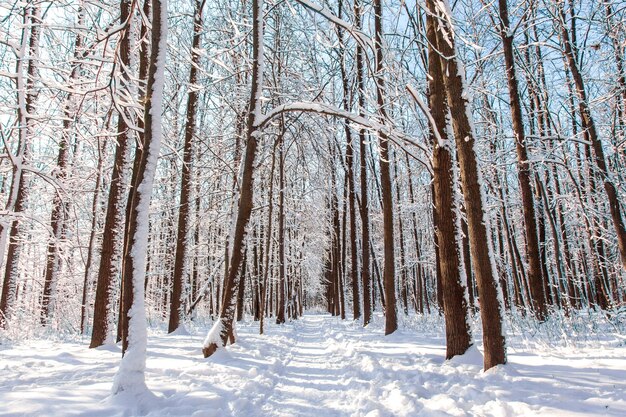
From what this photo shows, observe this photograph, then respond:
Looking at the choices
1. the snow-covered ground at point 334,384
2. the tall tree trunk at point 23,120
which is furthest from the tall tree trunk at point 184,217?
the snow-covered ground at point 334,384

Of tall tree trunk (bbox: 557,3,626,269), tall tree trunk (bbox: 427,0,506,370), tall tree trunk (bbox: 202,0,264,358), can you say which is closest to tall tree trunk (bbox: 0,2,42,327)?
tall tree trunk (bbox: 202,0,264,358)

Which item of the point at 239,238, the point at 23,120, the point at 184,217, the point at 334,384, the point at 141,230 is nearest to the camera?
the point at 141,230

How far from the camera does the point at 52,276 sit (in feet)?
46.9

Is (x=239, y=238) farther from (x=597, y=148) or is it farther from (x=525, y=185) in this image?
(x=597, y=148)

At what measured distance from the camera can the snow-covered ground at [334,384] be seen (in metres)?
3.46

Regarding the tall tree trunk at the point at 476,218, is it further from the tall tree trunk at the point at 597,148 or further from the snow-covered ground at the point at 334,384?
the tall tree trunk at the point at 597,148

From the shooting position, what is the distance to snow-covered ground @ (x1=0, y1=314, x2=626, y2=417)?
346 centimetres

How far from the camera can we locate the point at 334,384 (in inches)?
231

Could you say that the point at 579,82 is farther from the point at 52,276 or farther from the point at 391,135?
the point at 52,276

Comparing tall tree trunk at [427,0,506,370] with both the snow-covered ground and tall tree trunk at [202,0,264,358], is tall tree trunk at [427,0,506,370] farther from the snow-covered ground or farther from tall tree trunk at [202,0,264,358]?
tall tree trunk at [202,0,264,358]

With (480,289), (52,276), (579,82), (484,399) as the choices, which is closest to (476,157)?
(480,289)

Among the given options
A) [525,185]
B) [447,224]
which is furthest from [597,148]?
[447,224]

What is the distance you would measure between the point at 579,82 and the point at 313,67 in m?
7.94

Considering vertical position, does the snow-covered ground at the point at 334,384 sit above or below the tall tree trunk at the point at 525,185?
below
